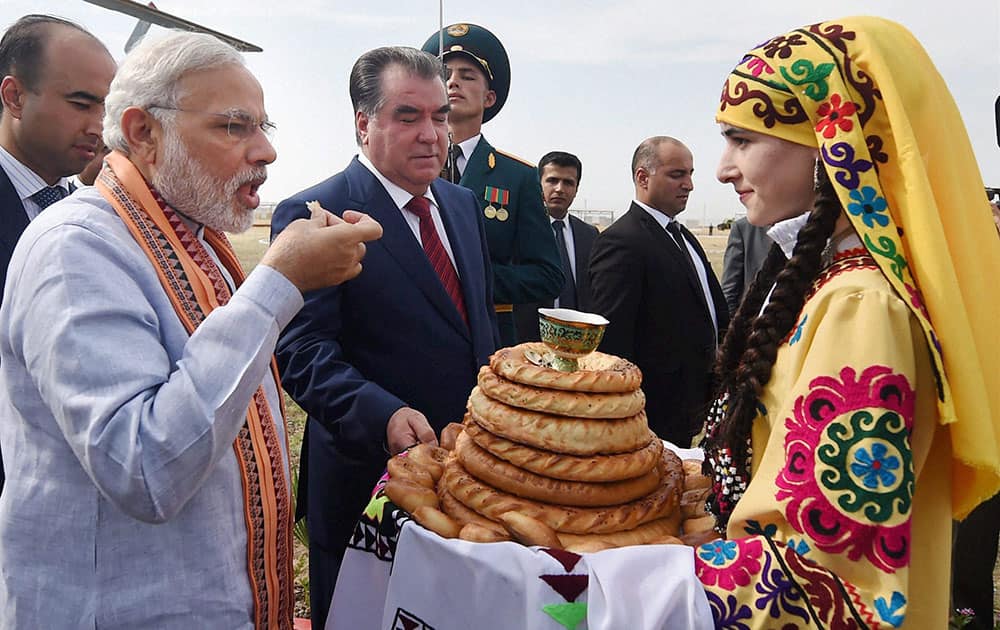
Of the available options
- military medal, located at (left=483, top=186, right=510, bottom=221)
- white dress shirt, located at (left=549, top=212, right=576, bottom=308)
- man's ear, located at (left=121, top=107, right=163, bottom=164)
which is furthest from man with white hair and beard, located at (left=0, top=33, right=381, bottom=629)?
white dress shirt, located at (left=549, top=212, right=576, bottom=308)

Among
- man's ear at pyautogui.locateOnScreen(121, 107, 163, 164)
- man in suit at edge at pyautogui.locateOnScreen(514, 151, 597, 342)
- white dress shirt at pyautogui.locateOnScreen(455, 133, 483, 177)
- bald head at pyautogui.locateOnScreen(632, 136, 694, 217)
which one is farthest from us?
man in suit at edge at pyautogui.locateOnScreen(514, 151, 597, 342)

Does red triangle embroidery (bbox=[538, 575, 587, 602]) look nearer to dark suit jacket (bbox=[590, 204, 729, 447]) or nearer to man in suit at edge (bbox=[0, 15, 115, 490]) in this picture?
man in suit at edge (bbox=[0, 15, 115, 490])

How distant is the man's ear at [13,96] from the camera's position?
306cm

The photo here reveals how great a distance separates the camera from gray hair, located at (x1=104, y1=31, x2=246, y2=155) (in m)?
1.80

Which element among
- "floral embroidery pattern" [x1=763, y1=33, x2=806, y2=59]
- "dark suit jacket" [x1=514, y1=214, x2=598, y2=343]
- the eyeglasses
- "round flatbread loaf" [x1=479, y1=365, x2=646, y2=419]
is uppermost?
"floral embroidery pattern" [x1=763, y1=33, x2=806, y2=59]

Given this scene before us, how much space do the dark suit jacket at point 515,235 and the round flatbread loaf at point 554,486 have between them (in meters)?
2.02

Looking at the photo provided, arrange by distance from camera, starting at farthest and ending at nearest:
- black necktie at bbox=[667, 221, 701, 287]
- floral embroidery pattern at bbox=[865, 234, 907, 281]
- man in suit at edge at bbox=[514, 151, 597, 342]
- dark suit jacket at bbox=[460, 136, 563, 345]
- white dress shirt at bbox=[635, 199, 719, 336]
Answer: man in suit at edge at bbox=[514, 151, 597, 342] → white dress shirt at bbox=[635, 199, 719, 336] → black necktie at bbox=[667, 221, 701, 287] → dark suit jacket at bbox=[460, 136, 563, 345] → floral embroidery pattern at bbox=[865, 234, 907, 281]

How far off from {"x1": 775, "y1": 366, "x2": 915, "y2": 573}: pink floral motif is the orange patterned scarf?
133 centimetres

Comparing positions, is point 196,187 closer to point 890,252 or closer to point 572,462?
point 572,462

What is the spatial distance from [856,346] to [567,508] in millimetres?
774

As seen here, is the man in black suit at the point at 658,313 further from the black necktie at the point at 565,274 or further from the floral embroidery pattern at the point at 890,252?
the floral embroidery pattern at the point at 890,252

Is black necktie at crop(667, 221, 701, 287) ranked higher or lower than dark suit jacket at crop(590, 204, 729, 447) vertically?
higher

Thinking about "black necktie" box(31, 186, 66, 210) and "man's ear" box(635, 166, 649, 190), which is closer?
"black necktie" box(31, 186, 66, 210)

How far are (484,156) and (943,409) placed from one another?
3.26 metres
